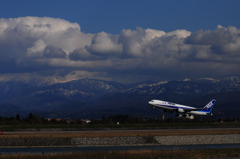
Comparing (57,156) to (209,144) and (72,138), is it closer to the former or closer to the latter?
(72,138)

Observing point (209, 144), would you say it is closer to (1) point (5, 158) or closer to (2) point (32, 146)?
(2) point (32, 146)

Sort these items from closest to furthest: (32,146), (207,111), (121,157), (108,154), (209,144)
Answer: (121,157), (108,154), (32,146), (209,144), (207,111)

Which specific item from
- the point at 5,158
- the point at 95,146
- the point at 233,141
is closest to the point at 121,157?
the point at 5,158

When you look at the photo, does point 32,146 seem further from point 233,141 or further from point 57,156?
point 233,141

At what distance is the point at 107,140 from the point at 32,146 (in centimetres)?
1485

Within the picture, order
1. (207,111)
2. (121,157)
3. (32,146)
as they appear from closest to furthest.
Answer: (121,157) < (32,146) < (207,111)

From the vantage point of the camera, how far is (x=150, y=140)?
3504 inches

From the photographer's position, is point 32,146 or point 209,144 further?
point 209,144

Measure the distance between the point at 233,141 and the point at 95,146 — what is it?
99.2 ft

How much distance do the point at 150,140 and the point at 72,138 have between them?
15900mm

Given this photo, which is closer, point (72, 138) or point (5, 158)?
point (5, 158)

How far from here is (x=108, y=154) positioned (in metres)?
61.6

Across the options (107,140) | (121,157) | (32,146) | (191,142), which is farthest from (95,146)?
(121,157)

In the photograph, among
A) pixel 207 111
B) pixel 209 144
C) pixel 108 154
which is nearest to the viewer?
pixel 108 154
